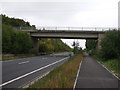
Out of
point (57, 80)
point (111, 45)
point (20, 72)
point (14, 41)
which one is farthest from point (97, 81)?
point (14, 41)

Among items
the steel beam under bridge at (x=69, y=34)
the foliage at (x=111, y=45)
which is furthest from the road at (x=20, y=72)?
the steel beam under bridge at (x=69, y=34)

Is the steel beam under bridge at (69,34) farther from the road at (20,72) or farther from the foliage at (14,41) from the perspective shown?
the road at (20,72)

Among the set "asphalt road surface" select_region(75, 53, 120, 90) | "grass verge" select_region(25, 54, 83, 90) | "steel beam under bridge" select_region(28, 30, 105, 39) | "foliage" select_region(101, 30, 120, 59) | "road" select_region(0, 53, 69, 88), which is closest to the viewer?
"grass verge" select_region(25, 54, 83, 90)

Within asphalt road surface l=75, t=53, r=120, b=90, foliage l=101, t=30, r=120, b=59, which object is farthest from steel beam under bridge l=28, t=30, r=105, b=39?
asphalt road surface l=75, t=53, r=120, b=90

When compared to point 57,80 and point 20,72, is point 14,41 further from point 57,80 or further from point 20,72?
point 57,80

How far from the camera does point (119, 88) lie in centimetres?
1191

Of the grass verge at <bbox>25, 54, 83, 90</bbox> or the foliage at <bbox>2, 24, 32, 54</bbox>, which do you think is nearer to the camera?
the grass verge at <bbox>25, 54, 83, 90</bbox>

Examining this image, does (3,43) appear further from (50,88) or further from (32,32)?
(50,88)

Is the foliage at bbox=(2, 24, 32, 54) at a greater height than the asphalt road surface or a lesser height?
greater

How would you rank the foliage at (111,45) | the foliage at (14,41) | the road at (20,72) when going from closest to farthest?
the road at (20,72), the foliage at (111,45), the foliage at (14,41)

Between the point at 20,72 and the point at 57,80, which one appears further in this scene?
the point at 20,72

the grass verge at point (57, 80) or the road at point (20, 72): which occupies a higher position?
the grass verge at point (57, 80)

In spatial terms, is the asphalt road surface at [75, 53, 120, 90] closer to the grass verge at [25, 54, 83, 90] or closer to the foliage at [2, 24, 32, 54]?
the grass verge at [25, 54, 83, 90]

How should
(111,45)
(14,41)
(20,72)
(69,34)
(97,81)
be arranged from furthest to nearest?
(69,34)
(14,41)
(111,45)
(20,72)
(97,81)
